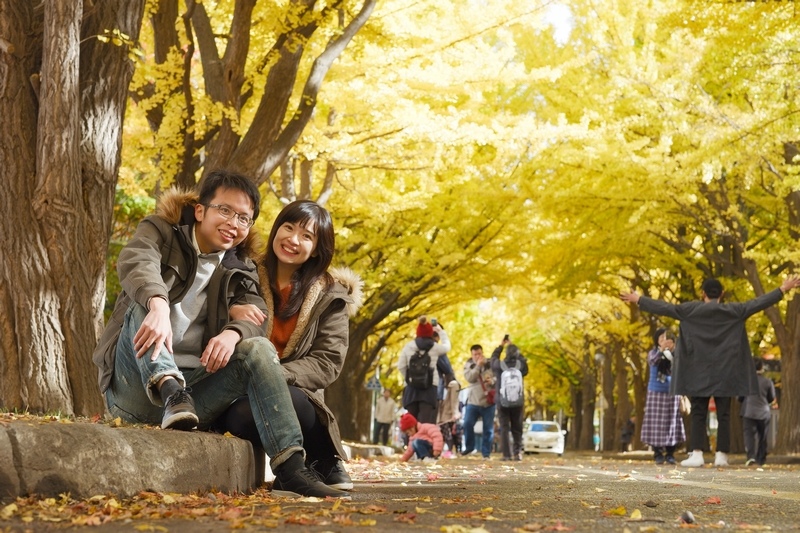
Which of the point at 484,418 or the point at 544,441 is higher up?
the point at 484,418

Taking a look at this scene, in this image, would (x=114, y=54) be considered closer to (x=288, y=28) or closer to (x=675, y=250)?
(x=288, y=28)

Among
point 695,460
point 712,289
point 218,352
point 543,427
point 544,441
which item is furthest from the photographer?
point 543,427

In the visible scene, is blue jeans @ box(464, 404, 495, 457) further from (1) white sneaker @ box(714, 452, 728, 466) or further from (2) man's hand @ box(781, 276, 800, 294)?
(2) man's hand @ box(781, 276, 800, 294)

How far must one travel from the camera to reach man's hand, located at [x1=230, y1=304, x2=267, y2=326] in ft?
15.1

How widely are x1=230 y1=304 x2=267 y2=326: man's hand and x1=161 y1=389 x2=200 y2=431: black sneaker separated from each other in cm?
52

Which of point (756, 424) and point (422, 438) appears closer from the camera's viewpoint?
point (422, 438)

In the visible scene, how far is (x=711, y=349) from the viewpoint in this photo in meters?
10.8

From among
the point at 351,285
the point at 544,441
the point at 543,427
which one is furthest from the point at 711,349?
the point at 543,427

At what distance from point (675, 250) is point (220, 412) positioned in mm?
16614

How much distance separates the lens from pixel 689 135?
14227mm

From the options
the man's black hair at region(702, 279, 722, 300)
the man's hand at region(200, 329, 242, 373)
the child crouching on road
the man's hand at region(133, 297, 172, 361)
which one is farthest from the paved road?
the child crouching on road

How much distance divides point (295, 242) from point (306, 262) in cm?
17

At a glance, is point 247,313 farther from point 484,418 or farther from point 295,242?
point 484,418

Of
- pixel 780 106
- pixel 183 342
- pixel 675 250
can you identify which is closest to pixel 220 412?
pixel 183 342
